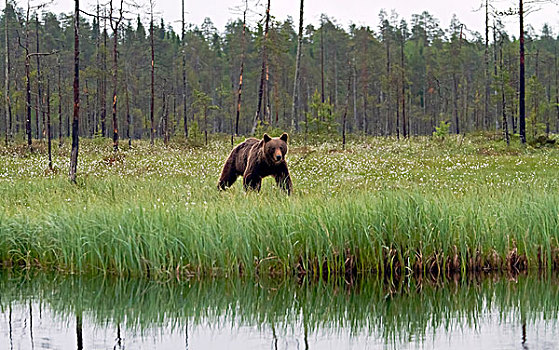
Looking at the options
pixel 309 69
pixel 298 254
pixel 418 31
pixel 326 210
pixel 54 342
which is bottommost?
pixel 54 342

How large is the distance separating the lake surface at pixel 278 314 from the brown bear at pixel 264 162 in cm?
591

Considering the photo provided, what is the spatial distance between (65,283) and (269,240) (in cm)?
291

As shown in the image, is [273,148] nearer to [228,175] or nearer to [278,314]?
[228,175]

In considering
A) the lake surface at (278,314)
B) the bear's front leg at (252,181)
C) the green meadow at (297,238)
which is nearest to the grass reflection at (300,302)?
the lake surface at (278,314)

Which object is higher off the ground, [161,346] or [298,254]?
[298,254]

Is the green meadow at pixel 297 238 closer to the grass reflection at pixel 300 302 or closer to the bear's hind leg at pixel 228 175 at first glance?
the grass reflection at pixel 300 302

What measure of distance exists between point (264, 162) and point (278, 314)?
745 centimetres

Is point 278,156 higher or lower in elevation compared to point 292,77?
lower

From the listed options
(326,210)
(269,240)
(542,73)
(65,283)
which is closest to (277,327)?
(269,240)

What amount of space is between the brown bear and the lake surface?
5911 millimetres

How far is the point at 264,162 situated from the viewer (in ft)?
48.0

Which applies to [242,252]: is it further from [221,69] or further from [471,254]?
[221,69]

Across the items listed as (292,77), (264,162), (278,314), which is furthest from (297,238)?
(292,77)

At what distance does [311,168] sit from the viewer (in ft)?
78.1
